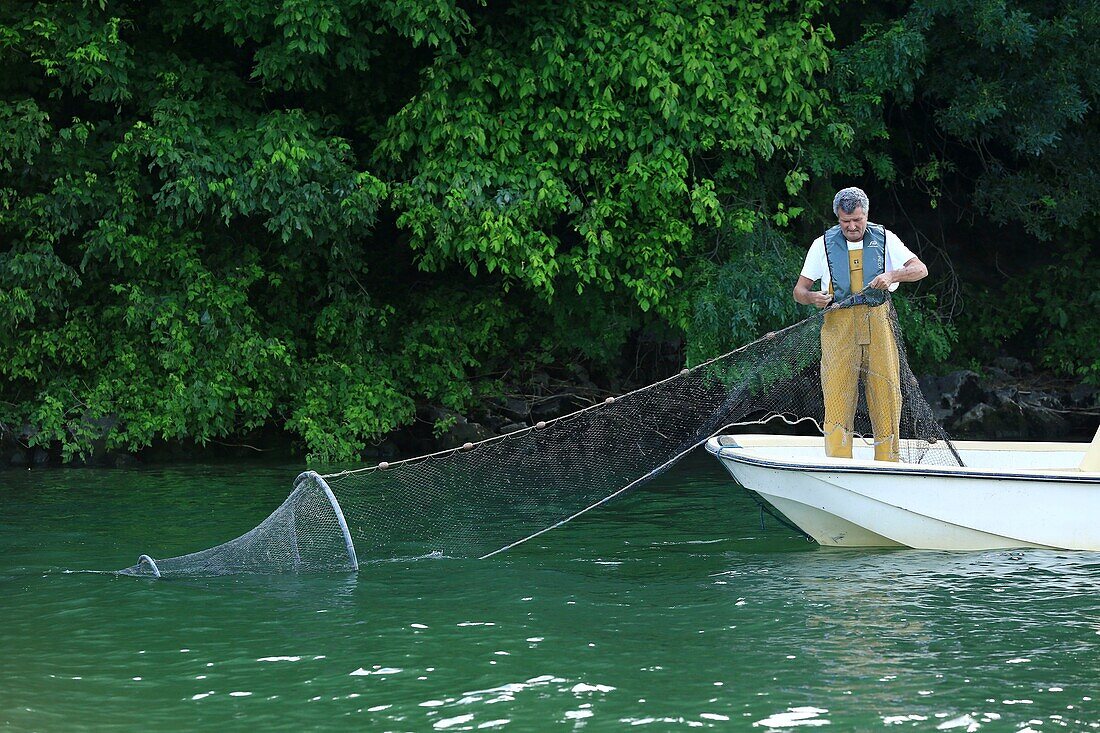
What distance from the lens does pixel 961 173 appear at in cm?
1836

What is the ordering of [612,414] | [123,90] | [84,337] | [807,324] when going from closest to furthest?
[807,324]
[612,414]
[123,90]
[84,337]

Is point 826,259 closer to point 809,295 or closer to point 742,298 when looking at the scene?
point 809,295

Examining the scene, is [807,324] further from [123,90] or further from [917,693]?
[123,90]

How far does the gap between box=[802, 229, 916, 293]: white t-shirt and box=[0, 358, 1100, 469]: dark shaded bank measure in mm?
8100

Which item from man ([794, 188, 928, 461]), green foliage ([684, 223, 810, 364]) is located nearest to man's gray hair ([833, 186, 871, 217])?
man ([794, 188, 928, 461])

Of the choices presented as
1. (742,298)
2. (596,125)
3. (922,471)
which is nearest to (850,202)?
(922,471)

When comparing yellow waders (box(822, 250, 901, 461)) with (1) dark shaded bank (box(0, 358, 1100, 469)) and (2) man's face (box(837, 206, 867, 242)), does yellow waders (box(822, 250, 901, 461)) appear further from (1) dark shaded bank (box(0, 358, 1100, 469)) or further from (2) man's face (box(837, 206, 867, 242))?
(1) dark shaded bank (box(0, 358, 1100, 469))

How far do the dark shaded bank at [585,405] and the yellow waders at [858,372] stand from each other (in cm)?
784

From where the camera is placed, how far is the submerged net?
9641 mm

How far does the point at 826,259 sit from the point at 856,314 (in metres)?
0.46

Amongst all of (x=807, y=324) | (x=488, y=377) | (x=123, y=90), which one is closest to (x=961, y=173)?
(x=488, y=377)

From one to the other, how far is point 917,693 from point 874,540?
3541 millimetres

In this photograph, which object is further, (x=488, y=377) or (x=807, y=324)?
(x=488, y=377)

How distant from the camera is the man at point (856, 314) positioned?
9320 millimetres
